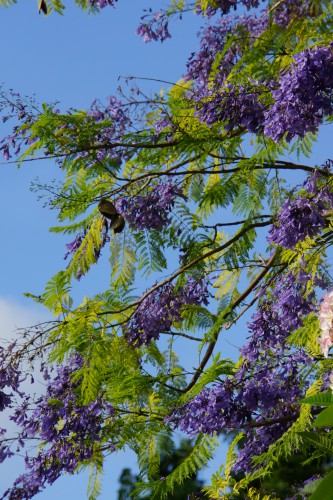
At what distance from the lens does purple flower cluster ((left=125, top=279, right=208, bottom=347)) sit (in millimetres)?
6605

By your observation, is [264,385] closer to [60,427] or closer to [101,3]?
[60,427]

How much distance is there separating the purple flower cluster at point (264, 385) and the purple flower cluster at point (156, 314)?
2.19 feet

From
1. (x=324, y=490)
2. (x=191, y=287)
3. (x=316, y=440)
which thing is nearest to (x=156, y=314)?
(x=191, y=287)

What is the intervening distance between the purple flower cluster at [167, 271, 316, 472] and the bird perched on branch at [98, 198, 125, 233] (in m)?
1.08

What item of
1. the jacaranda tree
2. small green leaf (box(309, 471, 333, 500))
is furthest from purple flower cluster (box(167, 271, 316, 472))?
small green leaf (box(309, 471, 333, 500))

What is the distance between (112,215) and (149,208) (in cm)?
38

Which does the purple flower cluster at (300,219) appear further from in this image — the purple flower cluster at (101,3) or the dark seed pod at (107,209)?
the purple flower cluster at (101,3)

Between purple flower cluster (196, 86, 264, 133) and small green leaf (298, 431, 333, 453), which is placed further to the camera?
purple flower cluster (196, 86, 264, 133)

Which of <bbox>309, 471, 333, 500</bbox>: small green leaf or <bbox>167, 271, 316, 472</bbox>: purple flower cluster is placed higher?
<bbox>167, 271, 316, 472</bbox>: purple flower cluster

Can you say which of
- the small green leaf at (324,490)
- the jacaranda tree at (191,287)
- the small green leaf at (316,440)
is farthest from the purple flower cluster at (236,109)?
the small green leaf at (324,490)

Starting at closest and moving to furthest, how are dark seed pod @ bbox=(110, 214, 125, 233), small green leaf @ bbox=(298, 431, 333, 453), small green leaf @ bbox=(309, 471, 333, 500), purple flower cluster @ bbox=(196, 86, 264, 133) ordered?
1. small green leaf @ bbox=(309, 471, 333, 500)
2. small green leaf @ bbox=(298, 431, 333, 453)
3. purple flower cluster @ bbox=(196, 86, 264, 133)
4. dark seed pod @ bbox=(110, 214, 125, 233)

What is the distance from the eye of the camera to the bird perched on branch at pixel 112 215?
6.32 metres

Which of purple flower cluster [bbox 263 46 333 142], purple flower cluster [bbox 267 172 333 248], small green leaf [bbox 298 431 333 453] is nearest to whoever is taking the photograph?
small green leaf [bbox 298 431 333 453]

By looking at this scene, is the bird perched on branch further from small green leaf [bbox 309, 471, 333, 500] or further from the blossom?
small green leaf [bbox 309, 471, 333, 500]
